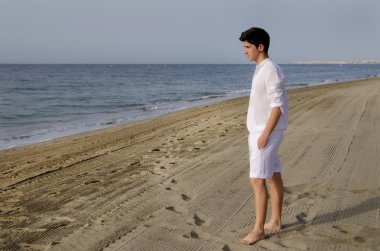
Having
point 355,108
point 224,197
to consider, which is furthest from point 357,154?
point 355,108

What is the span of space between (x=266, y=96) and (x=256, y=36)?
51cm

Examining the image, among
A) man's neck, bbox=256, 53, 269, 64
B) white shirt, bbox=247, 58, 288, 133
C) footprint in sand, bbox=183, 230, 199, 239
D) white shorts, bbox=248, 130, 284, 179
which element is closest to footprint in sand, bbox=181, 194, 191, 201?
footprint in sand, bbox=183, 230, 199, 239

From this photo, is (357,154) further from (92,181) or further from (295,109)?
(295,109)

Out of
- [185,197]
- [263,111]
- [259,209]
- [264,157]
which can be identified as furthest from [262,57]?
[185,197]

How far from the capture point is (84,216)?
14.9 ft

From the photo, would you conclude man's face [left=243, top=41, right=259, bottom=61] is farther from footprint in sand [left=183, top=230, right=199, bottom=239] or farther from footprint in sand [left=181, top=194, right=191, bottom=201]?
footprint in sand [left=181, top=194, right=191, bottom=201]

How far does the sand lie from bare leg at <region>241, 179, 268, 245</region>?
0.26ft

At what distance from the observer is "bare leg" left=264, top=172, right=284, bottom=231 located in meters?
3.80

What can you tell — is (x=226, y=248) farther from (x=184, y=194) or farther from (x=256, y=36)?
(x=256, y=36)

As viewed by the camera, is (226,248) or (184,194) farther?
(184,194)

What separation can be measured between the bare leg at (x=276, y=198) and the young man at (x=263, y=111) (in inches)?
6.6

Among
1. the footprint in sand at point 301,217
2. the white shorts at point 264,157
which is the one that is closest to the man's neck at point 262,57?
the white shorts at point 264,157

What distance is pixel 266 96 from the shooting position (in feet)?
11.3

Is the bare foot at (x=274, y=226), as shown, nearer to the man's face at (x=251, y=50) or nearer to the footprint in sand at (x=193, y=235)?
the footprint in sand at (x=193, y=235)
